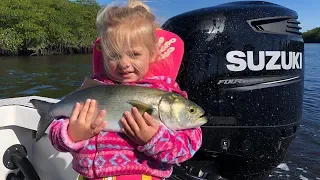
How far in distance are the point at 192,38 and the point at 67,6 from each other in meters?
51.0

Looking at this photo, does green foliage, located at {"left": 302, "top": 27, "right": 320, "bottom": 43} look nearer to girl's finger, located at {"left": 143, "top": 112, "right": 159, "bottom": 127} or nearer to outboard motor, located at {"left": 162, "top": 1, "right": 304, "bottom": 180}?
outboard motor, located at {"left": 162, "top": 1, "right": 304, "bottom": 180}

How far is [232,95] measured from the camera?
8.59 ft

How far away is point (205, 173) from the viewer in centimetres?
253

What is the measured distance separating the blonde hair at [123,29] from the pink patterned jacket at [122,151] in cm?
43

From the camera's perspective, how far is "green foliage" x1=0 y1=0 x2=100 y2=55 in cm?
4025

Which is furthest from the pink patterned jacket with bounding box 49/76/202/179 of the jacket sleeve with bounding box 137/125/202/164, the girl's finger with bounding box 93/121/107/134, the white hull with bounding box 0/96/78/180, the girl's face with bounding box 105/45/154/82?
the white hull with bounding box 0/96/78/180

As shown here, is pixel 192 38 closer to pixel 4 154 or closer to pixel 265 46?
pixel 265 46

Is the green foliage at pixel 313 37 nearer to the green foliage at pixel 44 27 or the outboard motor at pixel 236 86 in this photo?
the green foliage at pixel 44 27

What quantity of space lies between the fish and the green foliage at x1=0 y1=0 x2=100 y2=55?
39.9 meters

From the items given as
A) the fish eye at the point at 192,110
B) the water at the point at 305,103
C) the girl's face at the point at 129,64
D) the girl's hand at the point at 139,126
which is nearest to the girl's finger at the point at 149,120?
the girl's hand at the point at 139,126

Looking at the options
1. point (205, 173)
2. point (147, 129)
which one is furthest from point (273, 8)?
point (147, 129)

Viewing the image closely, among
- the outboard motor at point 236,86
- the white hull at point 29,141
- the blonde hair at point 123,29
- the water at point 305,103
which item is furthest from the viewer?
the water at point 305,103

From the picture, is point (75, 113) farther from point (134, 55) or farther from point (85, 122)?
point (134, 55)

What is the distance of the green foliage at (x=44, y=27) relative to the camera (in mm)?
40250
